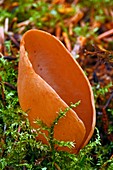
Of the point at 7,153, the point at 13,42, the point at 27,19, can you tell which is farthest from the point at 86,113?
the point at 27,19

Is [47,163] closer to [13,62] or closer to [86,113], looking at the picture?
[86,113]

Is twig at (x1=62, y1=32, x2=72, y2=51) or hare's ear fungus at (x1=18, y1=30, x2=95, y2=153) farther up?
twig at (x1=62, y1=32, x2=72, y2=51)

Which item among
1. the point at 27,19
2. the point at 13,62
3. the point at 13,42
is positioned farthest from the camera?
the point at 27,19

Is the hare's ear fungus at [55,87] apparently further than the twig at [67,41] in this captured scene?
No

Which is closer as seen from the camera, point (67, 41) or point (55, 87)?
point (55, 87)

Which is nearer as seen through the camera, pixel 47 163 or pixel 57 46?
pixel 47 163

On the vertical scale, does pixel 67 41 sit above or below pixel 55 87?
above

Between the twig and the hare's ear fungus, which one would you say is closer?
the hare's ear fungus

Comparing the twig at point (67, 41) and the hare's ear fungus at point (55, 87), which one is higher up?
the twig at point (67, 41)
